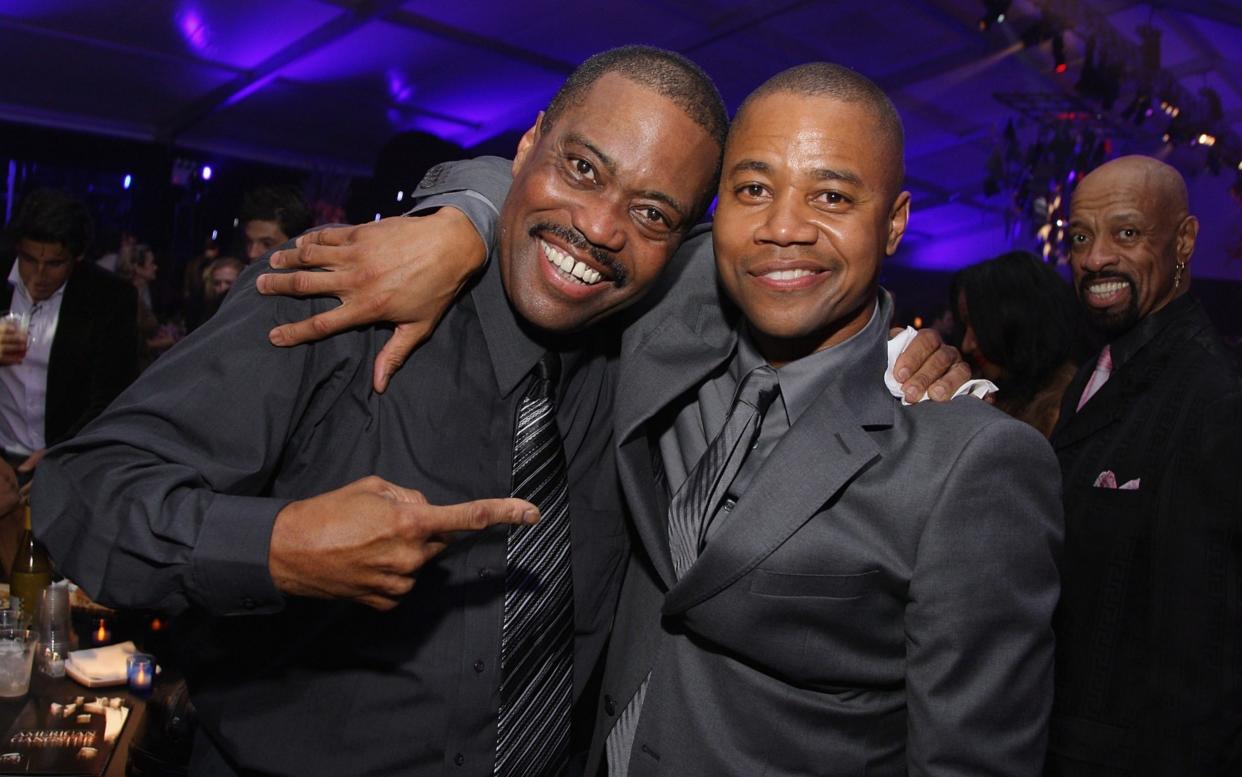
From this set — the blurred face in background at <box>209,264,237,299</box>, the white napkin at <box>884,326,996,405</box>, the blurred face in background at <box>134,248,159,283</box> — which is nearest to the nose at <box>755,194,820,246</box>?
the white napkin at <box>884,326,996,405</box>

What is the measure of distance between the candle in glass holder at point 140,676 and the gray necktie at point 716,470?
1.31 metres

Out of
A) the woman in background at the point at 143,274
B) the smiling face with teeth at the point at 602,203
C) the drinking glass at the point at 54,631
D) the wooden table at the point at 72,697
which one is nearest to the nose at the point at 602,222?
the smiling face with teeth at the point at 602,203

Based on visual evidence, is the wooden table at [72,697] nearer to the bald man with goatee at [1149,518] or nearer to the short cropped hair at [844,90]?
the short cropped hair at [844,90]

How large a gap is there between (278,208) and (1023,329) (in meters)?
2.92

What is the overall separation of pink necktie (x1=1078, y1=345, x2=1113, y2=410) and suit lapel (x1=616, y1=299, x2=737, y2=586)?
1.51 m

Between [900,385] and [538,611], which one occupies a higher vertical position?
[900,385]

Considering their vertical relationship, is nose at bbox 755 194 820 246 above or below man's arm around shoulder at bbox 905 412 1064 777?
above

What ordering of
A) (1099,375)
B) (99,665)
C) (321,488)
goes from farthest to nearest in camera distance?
(1099,375) → (99,665) → (321,488)

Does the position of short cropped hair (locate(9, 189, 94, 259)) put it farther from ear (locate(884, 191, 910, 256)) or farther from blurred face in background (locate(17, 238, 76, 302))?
ear (locate(884, 191, 910, 256))

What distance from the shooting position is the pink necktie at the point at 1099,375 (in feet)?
8.82

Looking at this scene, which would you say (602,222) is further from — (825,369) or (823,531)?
(823,531)

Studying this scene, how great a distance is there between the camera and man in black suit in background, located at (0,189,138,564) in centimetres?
373

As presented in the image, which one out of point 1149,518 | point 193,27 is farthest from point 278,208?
point 193,27

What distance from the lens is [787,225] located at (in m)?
1.40
